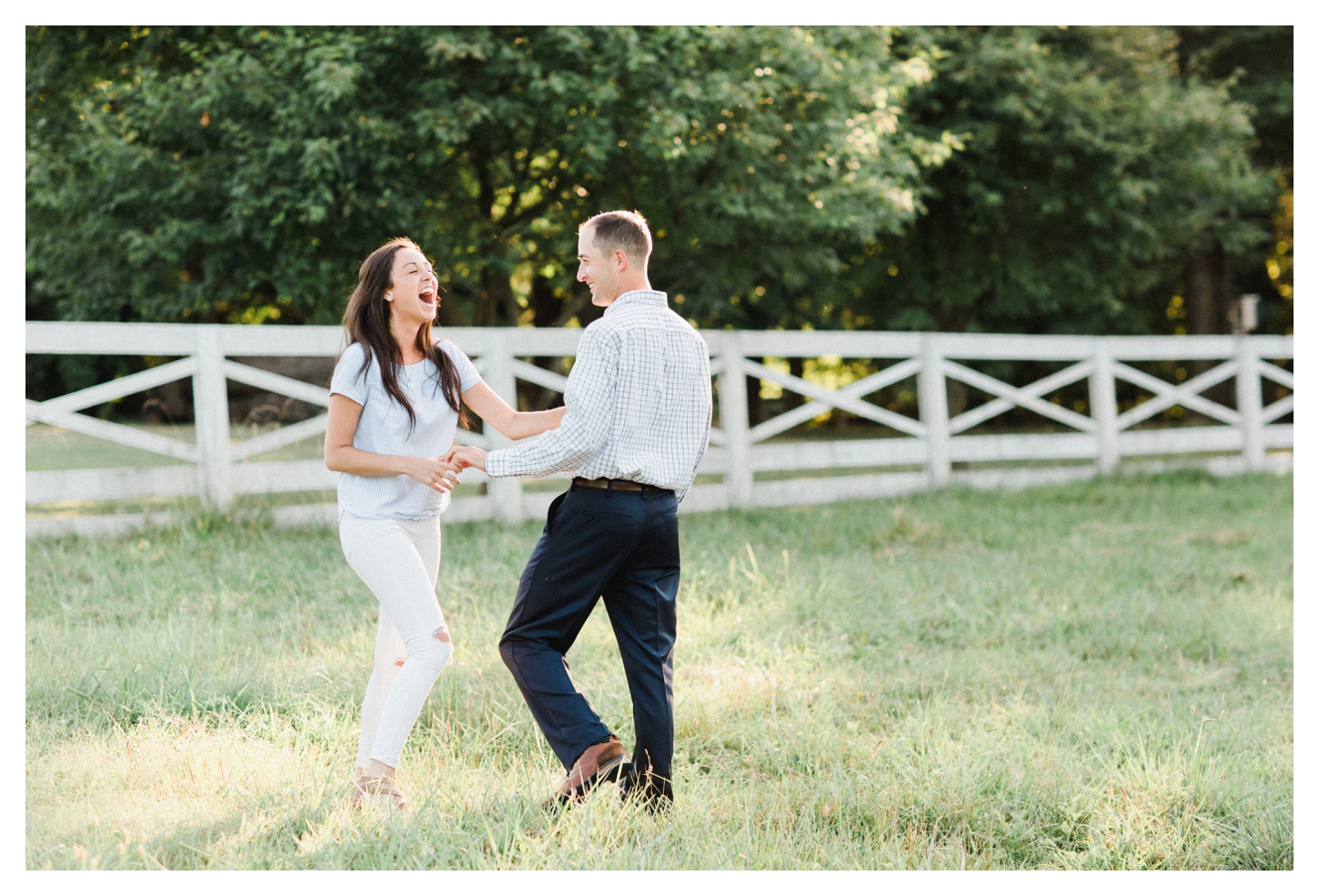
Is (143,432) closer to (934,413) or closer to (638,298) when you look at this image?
(638,298)

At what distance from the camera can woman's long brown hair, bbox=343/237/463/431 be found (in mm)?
3211

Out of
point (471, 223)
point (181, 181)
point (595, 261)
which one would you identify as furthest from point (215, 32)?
point (595, 261)

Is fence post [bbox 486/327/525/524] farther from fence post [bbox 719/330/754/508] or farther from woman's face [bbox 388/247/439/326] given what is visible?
woman's face [bbox 388/247/439/326]

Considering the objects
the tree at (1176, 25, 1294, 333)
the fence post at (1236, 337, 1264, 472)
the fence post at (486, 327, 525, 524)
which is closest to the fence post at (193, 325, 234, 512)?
the fence post at (486, 327, 525, 524)

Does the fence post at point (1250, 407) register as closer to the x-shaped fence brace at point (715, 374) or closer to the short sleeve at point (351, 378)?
the x-shaped fence brace at point (715, 374)

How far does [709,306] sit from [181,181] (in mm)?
7846

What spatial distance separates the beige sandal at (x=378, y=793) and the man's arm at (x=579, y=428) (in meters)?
0.99

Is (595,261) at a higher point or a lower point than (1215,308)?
lower

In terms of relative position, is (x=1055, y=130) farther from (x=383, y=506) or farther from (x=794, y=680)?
(x=383, y=506)

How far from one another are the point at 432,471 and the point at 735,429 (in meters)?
6.40

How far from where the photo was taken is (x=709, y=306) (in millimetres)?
15773

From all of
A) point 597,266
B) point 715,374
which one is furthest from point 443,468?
point 715,374

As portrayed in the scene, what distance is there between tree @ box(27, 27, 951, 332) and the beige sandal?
6.86 metres
